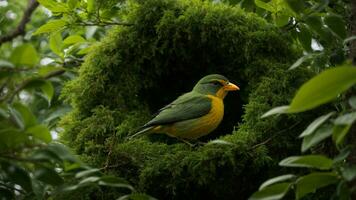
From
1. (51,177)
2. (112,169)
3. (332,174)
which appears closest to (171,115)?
(112,169)

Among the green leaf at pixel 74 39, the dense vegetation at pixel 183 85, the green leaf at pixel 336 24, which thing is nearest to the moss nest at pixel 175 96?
the dense vegetation at pixel 183 85

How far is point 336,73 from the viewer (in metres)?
1.72

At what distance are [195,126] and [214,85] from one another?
0.35 m

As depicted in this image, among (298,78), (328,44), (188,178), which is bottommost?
(188,178)

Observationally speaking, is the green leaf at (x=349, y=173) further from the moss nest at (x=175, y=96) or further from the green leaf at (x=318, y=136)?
the moss nest at (x=175, y=96)

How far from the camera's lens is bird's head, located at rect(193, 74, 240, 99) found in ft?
13.4

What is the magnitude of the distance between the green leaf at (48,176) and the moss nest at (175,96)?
92cm

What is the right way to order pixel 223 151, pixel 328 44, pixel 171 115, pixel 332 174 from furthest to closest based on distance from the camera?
1. pixel 171 115
2. pixel 223 151
3. pixel 328 44
4. pixel 332 174

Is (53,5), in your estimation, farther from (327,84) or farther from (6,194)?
(327,84)

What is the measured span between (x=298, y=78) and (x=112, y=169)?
3.88 ft

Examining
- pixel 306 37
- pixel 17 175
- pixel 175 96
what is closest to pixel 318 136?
pixel 17 175

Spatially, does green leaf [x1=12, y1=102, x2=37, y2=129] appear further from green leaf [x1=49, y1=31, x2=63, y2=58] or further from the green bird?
green leaf [x1=49, y1=31, x2=63, y2=58]

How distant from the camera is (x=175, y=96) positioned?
450 centimetres

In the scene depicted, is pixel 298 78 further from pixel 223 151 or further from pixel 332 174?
pixel 332 174
